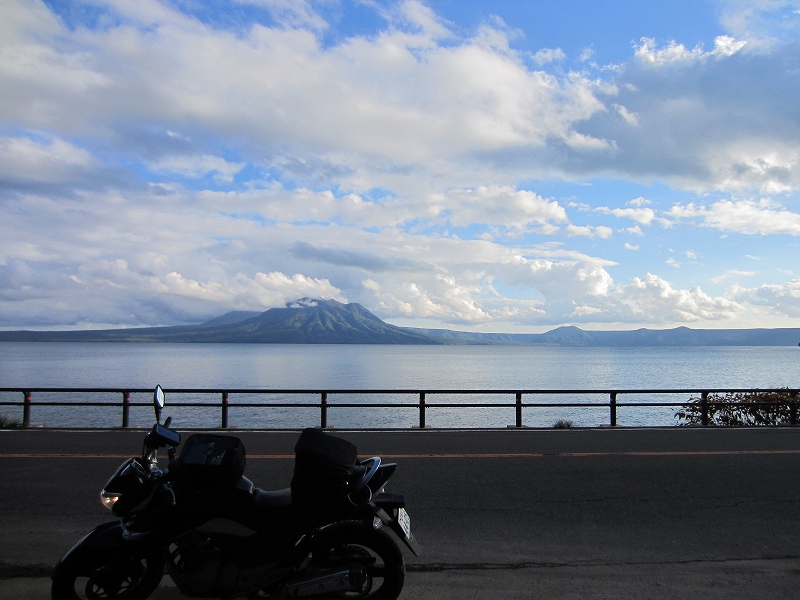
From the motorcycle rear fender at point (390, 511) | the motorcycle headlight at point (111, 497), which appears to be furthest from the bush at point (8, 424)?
the motorcycle rear fender at point (390, 511)

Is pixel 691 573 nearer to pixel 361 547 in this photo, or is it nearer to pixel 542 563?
pixel 542 563

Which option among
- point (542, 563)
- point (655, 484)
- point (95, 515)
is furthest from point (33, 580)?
point (655, 484)

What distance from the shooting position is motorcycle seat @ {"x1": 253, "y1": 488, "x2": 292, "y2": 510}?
4.22 metres

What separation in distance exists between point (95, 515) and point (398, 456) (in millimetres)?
4997

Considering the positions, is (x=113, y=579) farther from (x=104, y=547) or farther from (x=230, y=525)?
(x=230, y=525)

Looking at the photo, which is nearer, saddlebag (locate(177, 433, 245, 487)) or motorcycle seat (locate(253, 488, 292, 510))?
saddlebag (locate(177, 433, 245, 487))

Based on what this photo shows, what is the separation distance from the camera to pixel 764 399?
19125mm

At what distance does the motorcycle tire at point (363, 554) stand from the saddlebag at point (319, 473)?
23 centimetres

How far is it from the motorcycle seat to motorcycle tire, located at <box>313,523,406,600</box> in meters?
0.33

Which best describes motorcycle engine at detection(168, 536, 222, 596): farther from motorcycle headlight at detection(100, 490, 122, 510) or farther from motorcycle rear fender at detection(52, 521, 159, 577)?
motorcycle headlight at detection(100, 490, 122, 510)

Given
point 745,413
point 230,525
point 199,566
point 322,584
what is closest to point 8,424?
point 199,566

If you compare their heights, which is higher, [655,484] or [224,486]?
[224,486]

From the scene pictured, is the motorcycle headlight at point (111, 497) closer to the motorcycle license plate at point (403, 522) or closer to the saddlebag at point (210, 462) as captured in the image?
the saddlebag at point (210, 462)

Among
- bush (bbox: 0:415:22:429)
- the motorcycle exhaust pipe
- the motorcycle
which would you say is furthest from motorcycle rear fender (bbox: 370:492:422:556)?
bush (bbox: 0:415:22:429)
